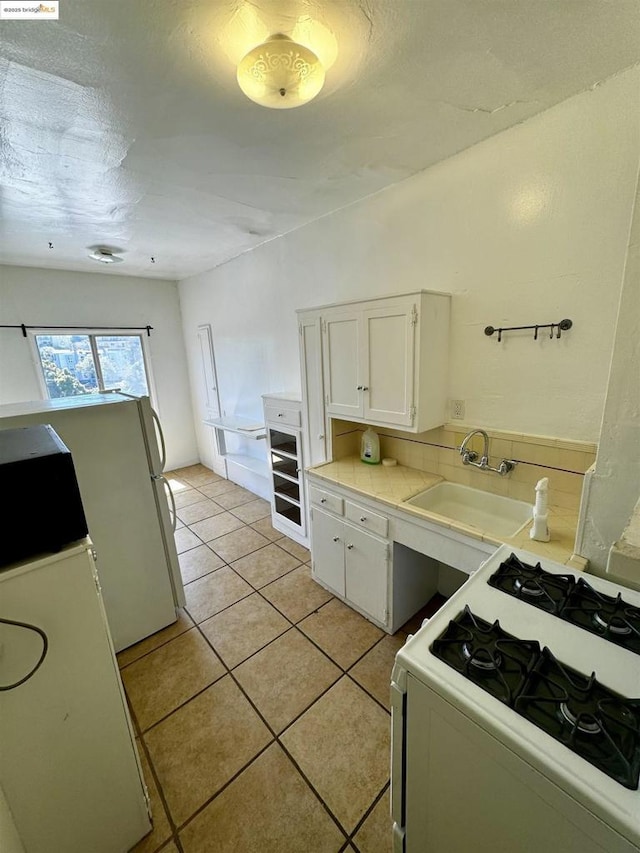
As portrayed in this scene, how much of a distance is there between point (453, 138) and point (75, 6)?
1.50m

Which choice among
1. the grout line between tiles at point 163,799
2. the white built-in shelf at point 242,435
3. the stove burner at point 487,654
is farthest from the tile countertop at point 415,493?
Answer: the grout line between tiles at point 163,799

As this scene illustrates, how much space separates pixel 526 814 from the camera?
69 centimetres

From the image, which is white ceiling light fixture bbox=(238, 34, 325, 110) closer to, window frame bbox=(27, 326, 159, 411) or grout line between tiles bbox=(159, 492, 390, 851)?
grout line between tiles bbox=(159, 492, 390, 851)

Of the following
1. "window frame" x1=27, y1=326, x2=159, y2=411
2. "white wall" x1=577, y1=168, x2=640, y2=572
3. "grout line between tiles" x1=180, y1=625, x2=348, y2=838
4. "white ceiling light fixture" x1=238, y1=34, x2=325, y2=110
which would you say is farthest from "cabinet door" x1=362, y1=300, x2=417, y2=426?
"window frame" x1=27, y1=326, x2=159, y2=411

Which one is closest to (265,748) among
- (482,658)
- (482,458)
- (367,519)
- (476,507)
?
(367,519)

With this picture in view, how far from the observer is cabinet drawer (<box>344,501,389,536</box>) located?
1.86 m

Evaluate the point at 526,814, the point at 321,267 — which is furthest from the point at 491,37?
the point at 526,814

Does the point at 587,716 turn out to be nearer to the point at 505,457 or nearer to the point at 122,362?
the point at 505,457

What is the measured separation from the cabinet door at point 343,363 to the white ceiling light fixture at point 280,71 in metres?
1.05

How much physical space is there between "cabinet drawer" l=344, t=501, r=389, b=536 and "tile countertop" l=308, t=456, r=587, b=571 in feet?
0.34

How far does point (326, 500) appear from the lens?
215cm

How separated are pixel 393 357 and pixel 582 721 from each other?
156cm

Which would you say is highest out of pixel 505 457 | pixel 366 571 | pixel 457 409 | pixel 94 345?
pixel 94 345

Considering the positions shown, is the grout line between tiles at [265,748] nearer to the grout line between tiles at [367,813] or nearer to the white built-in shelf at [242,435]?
the grout line between tiles at [367,813]
